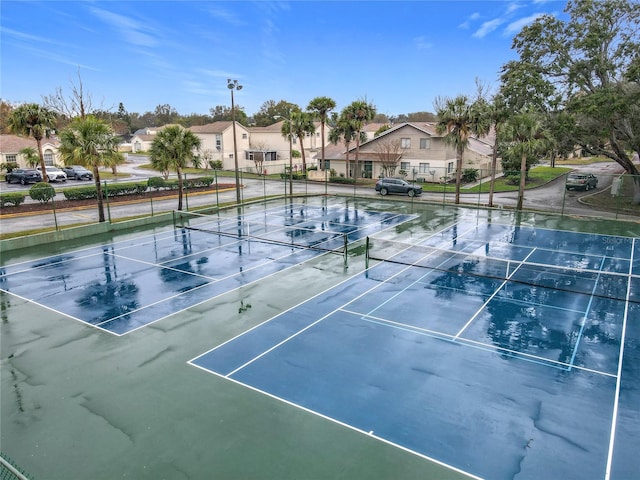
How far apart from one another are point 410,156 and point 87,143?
1364 inches

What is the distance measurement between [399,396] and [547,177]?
5127cm

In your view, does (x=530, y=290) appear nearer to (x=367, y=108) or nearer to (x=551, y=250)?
(x=551, y=250)

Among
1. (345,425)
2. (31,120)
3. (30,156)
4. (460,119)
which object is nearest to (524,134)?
(460,119)

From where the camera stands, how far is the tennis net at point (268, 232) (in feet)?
74.7

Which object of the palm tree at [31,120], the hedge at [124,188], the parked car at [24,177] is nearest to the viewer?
the hedge at [124,188]

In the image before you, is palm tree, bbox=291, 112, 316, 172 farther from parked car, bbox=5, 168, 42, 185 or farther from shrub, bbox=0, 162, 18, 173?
shrub, bbox=0, 162, 18, 173

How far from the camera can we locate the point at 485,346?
39.2ft

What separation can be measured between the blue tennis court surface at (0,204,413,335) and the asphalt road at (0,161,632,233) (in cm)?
500

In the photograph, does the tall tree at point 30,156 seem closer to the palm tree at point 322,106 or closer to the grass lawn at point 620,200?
the palm tree at point 322,106

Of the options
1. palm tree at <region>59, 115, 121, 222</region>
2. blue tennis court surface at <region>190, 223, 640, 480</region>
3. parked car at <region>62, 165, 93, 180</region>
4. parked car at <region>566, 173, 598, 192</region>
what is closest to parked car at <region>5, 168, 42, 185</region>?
parked car at <region>62, 165, 93, 180</region>

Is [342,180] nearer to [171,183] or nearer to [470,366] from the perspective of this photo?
[171,183]

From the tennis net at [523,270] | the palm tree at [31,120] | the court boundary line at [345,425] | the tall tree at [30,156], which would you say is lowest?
the court boundary line at [345,425]

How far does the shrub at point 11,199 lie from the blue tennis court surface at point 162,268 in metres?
12.9

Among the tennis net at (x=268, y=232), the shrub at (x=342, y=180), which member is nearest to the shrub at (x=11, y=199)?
the tennis net at (x=268, y=232)
